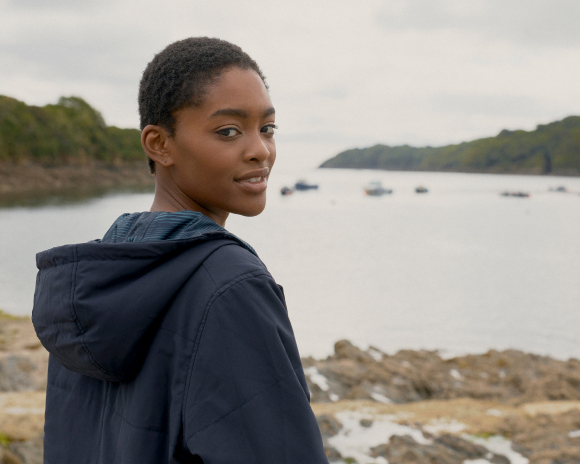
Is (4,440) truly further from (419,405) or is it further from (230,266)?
(419,405)

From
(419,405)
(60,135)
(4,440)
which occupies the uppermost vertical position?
(60,135)

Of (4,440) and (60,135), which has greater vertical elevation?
(60,135)

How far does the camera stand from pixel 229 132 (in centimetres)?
122

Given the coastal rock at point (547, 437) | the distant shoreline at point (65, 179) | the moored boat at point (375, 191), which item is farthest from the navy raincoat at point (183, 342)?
the moored boat at point (375, 191)

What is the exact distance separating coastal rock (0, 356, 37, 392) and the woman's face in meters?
6.54

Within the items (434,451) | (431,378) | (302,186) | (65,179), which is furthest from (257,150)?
(302,186)

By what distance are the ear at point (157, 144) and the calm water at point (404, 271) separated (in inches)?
442

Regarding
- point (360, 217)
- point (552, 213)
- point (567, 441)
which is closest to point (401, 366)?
point (567, 441)

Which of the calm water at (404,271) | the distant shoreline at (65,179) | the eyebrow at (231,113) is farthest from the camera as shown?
the distant shoreline at (65,179)

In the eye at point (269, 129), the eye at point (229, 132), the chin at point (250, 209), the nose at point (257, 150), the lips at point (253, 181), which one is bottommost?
the chin at point (250, 209)

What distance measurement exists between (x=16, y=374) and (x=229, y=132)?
7.10m

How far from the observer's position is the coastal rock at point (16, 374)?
671cm

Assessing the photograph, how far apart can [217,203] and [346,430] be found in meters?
4.60

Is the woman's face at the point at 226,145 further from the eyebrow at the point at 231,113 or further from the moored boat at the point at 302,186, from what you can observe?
the moored boat at the point at 302,186
